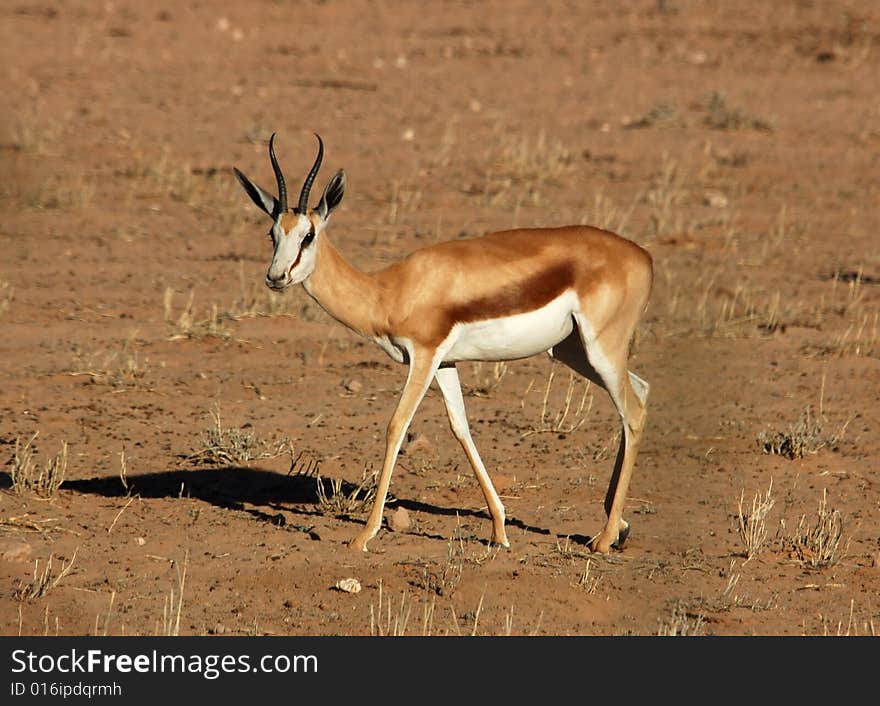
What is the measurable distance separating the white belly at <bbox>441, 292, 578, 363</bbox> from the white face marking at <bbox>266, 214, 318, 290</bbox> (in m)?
0.72

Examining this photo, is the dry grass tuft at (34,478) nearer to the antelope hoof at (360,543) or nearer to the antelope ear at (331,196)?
the antelope hoof at (360,543)

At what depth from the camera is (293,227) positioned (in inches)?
262

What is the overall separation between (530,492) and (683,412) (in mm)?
1747

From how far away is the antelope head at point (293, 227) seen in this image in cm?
661

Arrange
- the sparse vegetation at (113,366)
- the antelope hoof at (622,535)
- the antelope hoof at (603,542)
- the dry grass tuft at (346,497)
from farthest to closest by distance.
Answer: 1. the sparse vegetation at (113,366)
2. the dry grass tuft at (346,497)
3. the antelope hoof at (622,535)
4. the antelope hoof at (603,542)

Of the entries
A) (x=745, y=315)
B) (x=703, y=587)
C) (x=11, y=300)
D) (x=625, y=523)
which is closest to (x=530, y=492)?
(x=625, y=523)

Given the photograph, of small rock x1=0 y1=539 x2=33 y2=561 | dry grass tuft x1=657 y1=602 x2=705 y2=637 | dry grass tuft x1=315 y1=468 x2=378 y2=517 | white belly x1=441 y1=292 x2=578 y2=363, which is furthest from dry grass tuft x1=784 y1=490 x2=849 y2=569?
small rock x1=0 y1=539 x2=33 y2=561

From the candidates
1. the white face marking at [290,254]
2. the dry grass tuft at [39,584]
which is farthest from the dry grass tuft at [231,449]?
the white face marking at [290,254]

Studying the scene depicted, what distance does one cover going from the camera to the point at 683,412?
9.51m

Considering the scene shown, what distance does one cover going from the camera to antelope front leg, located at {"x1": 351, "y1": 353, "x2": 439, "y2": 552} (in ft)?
22.4

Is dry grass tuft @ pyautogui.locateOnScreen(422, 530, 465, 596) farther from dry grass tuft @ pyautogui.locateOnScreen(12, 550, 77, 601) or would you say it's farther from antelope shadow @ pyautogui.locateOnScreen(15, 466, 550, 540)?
dry grass tuft @ pyautogui.locateOnScreen(12, 550, 77, 601)

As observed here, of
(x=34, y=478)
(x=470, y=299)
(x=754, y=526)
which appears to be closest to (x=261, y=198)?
(x=470, y=299)

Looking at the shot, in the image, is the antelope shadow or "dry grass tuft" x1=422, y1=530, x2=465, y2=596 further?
the antelope shadow

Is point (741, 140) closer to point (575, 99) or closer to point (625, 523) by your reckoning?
point (575, 99)
